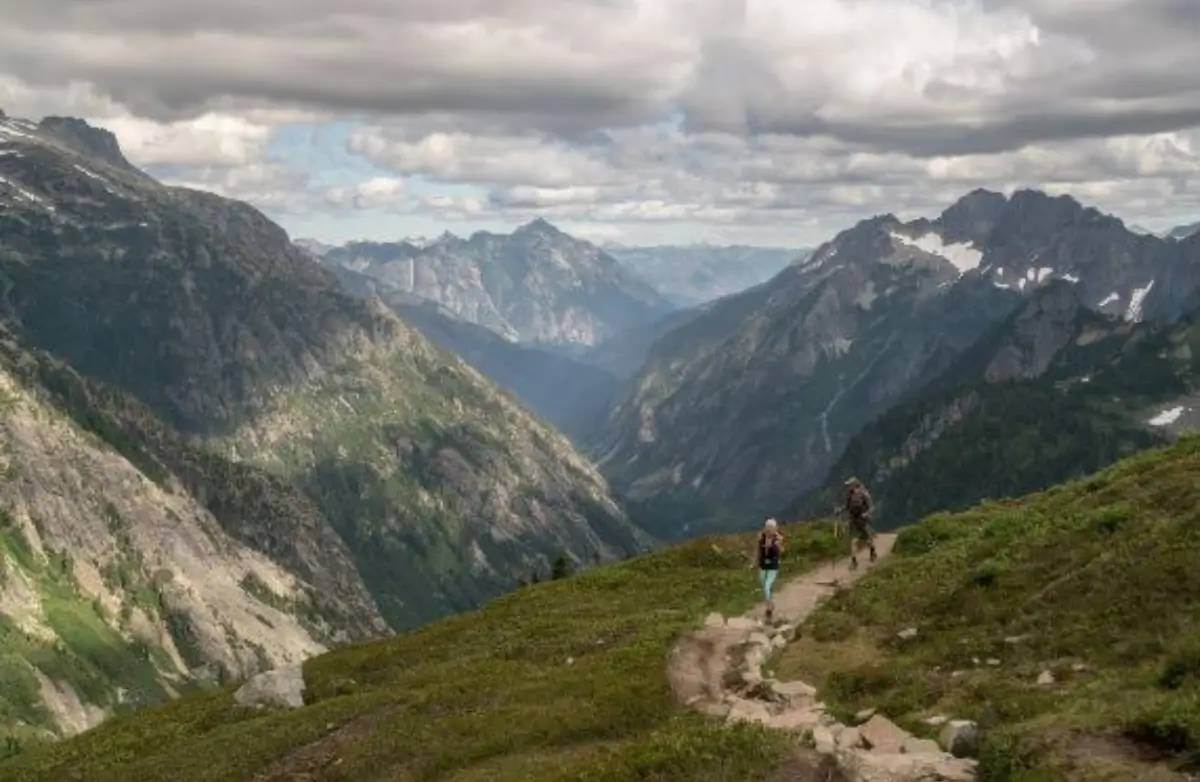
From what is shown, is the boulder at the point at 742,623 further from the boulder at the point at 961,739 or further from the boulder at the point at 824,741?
the boulder at the point at 961,739

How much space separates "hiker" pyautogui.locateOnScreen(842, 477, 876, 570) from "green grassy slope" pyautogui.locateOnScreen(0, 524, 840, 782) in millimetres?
5349

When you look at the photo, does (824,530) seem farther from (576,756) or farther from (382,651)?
(576,756)

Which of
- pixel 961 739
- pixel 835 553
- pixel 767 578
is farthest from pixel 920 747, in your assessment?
pixel 835 553

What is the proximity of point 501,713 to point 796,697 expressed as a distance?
1205 centimetres

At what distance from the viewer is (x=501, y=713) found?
38.6 m

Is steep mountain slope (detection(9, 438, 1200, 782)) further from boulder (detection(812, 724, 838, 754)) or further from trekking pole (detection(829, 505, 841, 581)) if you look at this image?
boulder (detection(812, 724, 838, 754))

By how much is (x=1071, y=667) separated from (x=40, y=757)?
52.9 meters

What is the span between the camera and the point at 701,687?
3612cm

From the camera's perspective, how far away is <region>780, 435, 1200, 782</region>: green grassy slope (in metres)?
21.7

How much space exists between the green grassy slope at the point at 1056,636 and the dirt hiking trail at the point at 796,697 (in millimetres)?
917

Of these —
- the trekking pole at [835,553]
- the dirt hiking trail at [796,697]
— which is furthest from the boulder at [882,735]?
the trekking pole at [835,553]

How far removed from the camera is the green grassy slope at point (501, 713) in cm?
3106

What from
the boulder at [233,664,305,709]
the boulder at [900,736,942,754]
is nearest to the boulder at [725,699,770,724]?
the boulder at [900,736,942,754]

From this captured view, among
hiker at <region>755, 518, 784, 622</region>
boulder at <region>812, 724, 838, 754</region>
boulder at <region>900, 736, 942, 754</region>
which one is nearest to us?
boulder at <region>900, 736, 942, 754</region>
